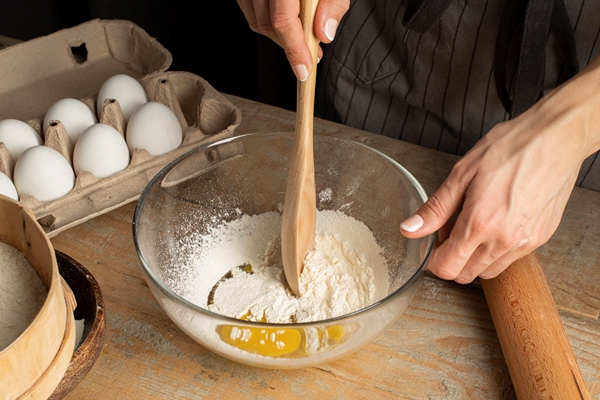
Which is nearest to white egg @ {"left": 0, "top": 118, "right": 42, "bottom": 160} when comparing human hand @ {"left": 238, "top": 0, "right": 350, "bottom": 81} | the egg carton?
the egg carton

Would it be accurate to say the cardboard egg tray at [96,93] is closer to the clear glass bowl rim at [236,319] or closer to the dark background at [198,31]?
the clear glass bowl rim at [236,319]

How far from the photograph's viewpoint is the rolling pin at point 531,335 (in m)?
0.79

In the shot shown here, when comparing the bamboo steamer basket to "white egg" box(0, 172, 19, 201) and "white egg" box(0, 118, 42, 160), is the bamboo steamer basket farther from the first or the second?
"white egg" box(0, 118, 42, 160)

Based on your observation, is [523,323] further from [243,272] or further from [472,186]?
[243,272]

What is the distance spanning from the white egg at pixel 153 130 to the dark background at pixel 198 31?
109cm

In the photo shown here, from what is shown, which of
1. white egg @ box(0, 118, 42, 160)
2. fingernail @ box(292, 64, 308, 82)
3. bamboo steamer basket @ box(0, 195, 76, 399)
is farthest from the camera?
white egg @ box(0, 118, 42, 160)

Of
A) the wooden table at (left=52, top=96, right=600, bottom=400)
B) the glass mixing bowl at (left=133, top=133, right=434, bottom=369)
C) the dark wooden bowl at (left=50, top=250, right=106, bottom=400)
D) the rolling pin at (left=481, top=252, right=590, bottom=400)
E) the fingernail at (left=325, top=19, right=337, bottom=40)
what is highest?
the fingernail at (left=325, top=19, right=337, bottom=40)

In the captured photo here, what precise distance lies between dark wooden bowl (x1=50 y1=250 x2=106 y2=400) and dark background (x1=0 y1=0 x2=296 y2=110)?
59.5 inches

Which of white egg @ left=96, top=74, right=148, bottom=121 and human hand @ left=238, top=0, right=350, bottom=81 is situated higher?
human hand @ left=238, top=0, right=350, bottom=81

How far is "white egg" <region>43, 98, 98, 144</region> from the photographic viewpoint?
1177mm

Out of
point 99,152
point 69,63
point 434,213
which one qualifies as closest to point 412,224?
point 434,213

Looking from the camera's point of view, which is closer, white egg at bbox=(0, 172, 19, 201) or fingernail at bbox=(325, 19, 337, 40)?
fingernail at bbox=(325, 19, 337, 40)

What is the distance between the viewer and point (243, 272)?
1.01m

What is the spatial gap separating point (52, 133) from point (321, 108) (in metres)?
0.68
